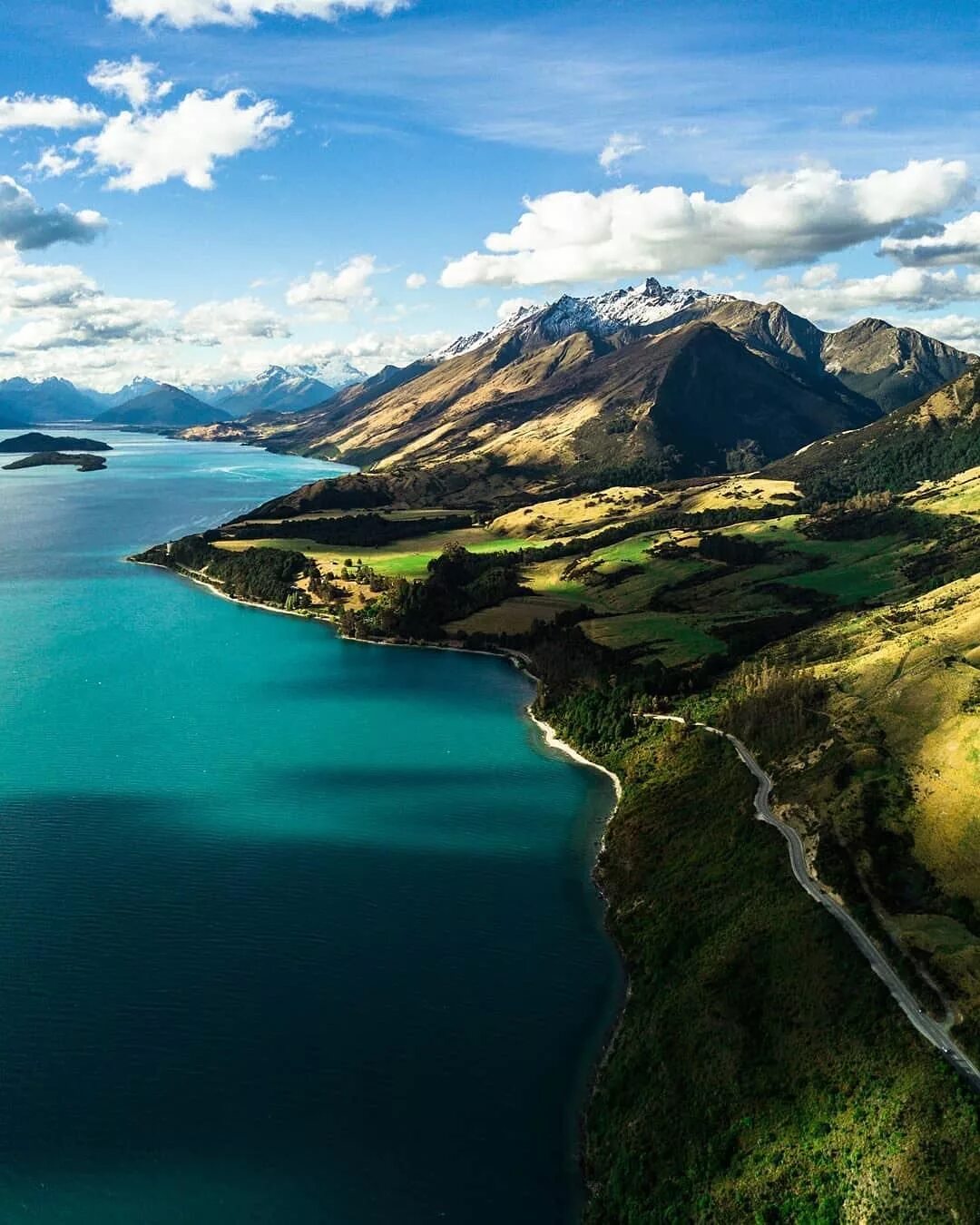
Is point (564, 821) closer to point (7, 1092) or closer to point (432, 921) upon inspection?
point (432, 921)

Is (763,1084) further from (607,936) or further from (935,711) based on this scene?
(935,711)

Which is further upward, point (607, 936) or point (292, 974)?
point (292, 974)

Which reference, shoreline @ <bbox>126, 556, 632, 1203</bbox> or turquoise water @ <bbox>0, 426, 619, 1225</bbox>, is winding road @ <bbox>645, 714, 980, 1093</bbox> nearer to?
shoreline @ <bbox>126, 556, 632, 1203</bbox>

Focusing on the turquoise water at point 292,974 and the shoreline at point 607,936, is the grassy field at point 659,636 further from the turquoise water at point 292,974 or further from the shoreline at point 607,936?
the turquoise water at point 292,974

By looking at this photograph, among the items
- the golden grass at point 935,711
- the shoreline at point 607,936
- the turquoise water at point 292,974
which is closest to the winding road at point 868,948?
the golden grass at point 935,711

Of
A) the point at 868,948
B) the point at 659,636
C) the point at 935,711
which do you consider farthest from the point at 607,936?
the point at 659,636

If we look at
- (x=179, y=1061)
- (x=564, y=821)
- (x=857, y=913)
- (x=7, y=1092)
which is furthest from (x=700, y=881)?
(x=7, y=1092)
